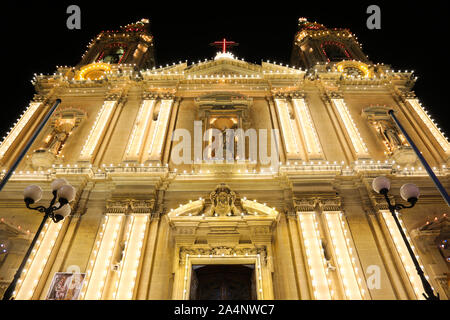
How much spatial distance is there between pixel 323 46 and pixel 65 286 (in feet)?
79.5

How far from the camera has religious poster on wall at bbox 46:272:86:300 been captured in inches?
403

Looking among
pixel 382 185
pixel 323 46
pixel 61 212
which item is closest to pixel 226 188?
pixel 382 185

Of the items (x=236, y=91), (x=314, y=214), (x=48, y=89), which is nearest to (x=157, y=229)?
(x=314, y=214)

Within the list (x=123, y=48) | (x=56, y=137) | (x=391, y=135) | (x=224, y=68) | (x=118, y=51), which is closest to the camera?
(x=391, y=135)

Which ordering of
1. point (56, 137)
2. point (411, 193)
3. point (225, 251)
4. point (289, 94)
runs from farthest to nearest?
point (289, 94) < point (56, 137) < point (225, 251) < point (411, 193)

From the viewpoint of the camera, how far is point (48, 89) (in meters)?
19.9

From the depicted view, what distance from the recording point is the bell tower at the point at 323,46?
81.9 ft

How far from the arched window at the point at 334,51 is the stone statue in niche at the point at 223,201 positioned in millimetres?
16071

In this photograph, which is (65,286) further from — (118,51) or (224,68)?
(118,51)

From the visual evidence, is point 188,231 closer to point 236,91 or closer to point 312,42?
point 236,91

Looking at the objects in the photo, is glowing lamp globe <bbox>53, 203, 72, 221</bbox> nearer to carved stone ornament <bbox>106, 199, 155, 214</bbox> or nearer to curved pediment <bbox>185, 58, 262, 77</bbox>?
carved stone ornament <bbox>106, 199, 155, 214</bbox>

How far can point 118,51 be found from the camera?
2670cm
